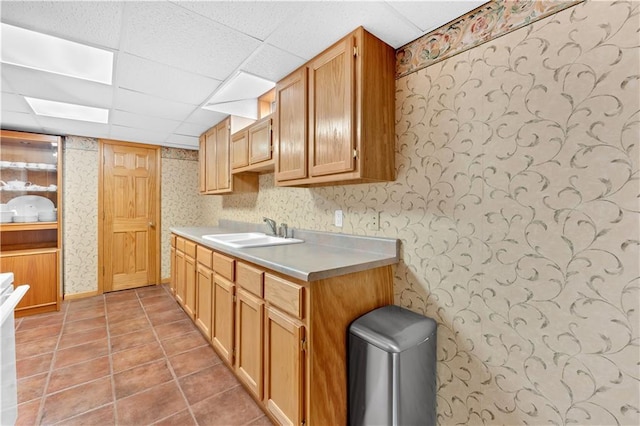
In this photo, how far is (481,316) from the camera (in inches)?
54.5

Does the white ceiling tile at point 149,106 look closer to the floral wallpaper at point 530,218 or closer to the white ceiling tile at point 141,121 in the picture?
the white ceiling tile at point 141,121

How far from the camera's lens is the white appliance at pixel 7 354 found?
4.00 feet

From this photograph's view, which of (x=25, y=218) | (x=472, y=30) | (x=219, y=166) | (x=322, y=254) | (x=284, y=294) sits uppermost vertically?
(x=472, y=30)

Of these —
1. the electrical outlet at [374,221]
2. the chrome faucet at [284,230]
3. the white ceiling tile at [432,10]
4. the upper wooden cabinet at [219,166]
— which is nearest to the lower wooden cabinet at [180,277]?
the upper wooden cabinet at [219,166]

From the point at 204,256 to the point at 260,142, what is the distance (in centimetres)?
114

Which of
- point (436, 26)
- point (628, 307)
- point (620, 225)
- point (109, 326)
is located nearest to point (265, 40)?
point (436, 26)

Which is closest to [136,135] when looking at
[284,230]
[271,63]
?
[284,230]

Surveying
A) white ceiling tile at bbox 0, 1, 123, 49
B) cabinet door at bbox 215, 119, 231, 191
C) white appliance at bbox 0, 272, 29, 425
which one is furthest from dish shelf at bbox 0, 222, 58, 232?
white ceiling tile at bbox 0, 1, 123, 49

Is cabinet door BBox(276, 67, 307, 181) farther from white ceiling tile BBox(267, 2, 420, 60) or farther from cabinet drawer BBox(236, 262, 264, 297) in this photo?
cabinet drawer BBox(236, 262, 264, 297)

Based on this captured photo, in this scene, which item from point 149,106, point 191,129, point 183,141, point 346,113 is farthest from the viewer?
point 183,141

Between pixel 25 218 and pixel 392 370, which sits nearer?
pixel 392 370

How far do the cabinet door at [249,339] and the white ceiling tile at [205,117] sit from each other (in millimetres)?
1868

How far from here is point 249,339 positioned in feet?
5.92

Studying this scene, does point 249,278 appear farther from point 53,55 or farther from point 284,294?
Answer: point 53,55
